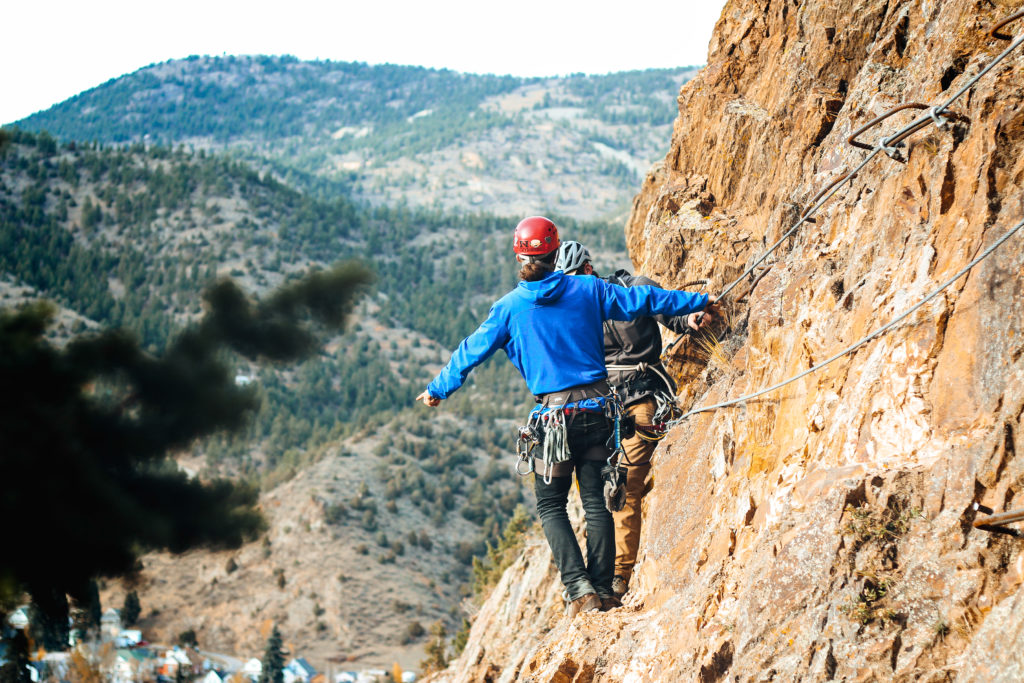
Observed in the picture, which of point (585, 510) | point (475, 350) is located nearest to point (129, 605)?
point (475, 350)

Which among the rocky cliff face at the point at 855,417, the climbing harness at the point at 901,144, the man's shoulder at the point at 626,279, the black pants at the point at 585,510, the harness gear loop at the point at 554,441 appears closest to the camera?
the rocky cliff face at the point at 855,417

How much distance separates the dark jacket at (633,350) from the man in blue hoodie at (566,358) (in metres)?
0.97

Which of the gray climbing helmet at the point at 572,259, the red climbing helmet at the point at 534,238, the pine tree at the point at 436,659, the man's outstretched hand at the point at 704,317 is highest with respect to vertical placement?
the red climbing helmet at the point at 534,238

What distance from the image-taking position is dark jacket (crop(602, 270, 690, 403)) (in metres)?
6.84

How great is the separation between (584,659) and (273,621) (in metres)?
43.6

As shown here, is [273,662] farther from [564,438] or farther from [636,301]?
[636,301]

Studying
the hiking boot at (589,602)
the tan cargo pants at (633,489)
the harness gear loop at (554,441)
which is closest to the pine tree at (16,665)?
the harness gear loop at (554,441)

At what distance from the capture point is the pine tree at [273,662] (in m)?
37.0

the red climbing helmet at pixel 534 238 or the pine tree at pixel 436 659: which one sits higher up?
the red climbing helmet at pixel 534 238

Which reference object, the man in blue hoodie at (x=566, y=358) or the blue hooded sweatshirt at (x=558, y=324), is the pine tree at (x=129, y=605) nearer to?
the man in blue hoodie at (x=566, y=358)

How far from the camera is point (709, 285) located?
7625 millimetres

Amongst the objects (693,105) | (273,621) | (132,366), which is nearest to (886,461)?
(132,366)

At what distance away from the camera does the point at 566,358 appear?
18.9 feet

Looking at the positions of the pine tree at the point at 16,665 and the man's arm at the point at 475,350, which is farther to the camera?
the man's arm at the point at 475,350
